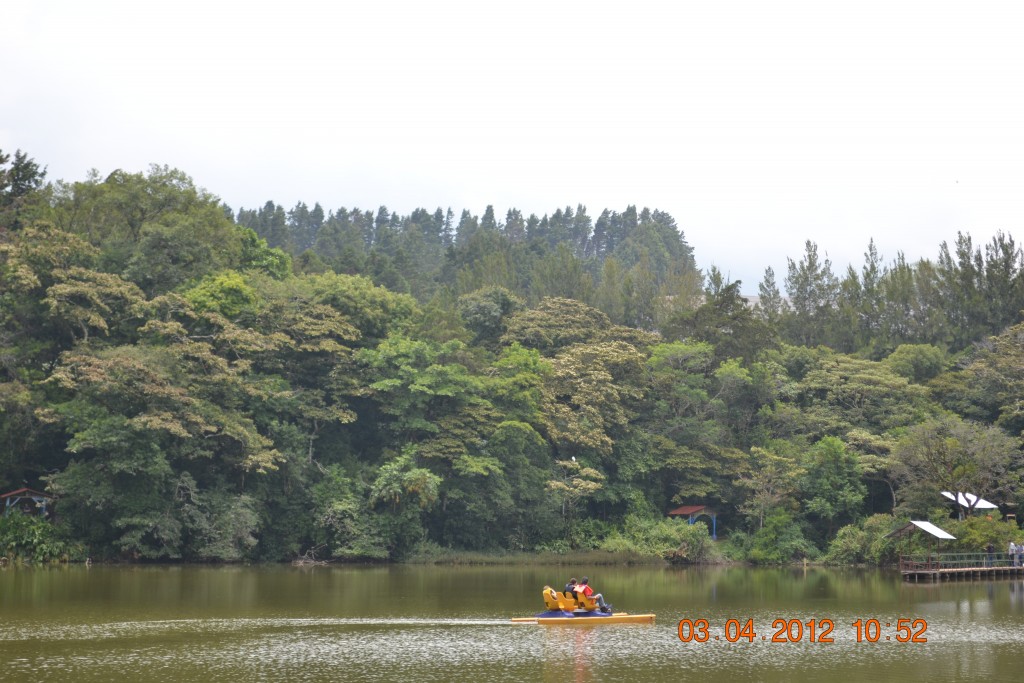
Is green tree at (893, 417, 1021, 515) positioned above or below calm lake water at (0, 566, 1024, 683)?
above

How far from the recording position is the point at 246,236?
58438mm

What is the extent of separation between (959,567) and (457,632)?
78.6 ft

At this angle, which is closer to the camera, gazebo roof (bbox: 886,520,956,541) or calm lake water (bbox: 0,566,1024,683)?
calm lake water (bbox: 0,566,1024,683)

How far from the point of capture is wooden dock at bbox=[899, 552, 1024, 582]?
136 feet

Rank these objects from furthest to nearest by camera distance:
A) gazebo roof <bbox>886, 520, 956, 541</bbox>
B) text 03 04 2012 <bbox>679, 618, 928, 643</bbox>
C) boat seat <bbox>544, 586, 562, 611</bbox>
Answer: gazebo roof <bbox>886, 520, 956, 541</bbox>
boat seat <bbox>544, 586, 562, 611</bbox>
text 03 04 2012 <bbox>679, 618, 928, 643</bbox>

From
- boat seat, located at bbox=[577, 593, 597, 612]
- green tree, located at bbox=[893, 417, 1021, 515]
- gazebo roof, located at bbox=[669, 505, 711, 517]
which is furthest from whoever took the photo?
gazebo roof, located at bbox=[669, 505, 711, 517]

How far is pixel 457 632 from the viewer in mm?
26328

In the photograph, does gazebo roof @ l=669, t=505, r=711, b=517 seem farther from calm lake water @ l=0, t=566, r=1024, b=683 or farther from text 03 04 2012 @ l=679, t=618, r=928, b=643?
text 03 04 2012 @ l=679, t=618, r=928, b=643

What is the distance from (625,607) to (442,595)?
19.2 ft

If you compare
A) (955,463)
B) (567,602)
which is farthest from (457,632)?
(955,463)

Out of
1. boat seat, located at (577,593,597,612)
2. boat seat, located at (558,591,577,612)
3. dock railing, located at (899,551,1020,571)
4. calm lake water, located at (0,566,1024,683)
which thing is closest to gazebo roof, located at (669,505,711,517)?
dock railing, located at (899,551,1020,571)

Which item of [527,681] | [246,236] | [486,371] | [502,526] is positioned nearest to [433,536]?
[502,526]

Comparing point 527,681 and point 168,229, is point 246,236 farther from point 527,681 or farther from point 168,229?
point 527,681

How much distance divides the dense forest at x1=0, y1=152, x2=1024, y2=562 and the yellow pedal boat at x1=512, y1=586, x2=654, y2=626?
18.2 m
